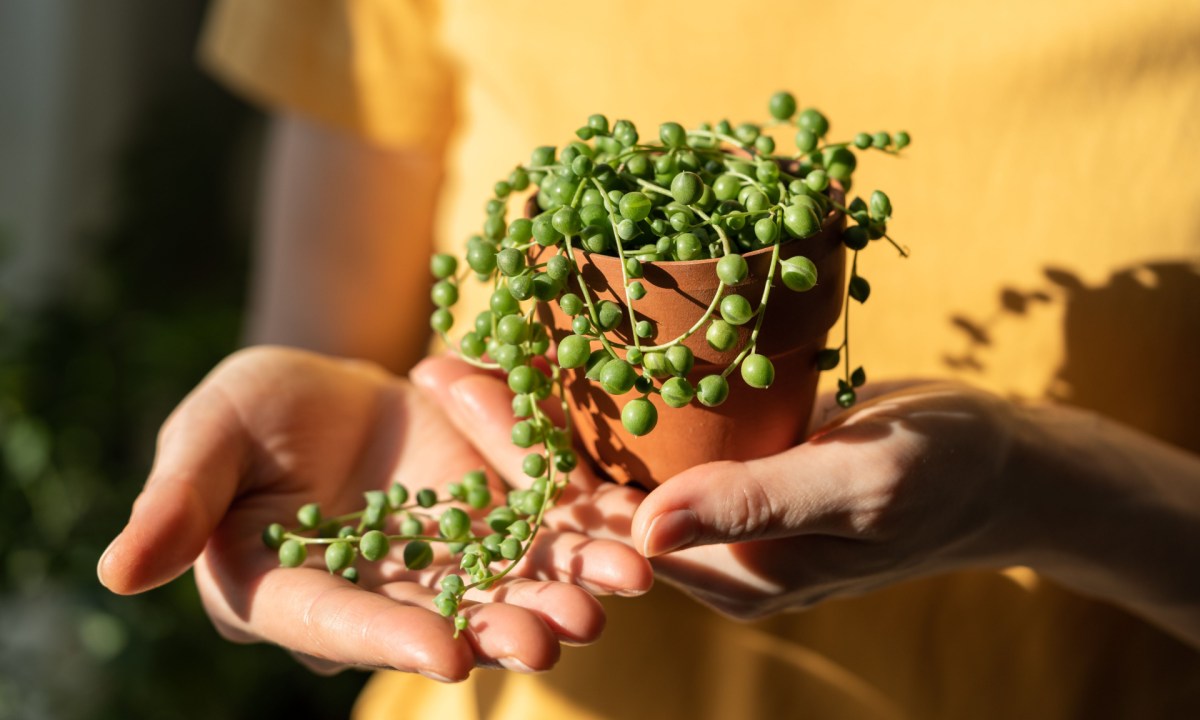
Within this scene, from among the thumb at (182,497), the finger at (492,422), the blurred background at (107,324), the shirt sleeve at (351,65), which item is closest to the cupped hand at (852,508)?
the finger at (492,422)

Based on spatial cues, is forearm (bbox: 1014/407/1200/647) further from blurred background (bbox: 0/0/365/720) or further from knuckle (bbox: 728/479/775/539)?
blurred background (bbox: 0/0/365/720)

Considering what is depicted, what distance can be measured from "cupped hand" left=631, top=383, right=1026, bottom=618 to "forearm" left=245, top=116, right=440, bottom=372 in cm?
61

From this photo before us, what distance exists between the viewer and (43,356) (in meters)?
1.79

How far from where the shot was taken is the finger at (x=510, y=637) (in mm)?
568

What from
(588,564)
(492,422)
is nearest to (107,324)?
(492,422)

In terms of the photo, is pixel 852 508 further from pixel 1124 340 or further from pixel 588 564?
pixel 1124 340

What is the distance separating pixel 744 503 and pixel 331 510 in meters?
0.37

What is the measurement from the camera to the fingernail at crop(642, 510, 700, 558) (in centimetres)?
57

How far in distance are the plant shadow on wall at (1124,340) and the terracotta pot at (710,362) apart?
0.87 ft

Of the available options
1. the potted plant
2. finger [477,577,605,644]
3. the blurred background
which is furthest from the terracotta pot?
the blurred background

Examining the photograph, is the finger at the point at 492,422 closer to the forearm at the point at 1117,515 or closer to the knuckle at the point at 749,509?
the knuckle at the point at 749,509

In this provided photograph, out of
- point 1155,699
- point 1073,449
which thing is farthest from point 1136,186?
point 1155,699

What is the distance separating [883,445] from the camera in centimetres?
64

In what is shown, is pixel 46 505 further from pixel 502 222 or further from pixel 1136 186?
pixel 1136 186
